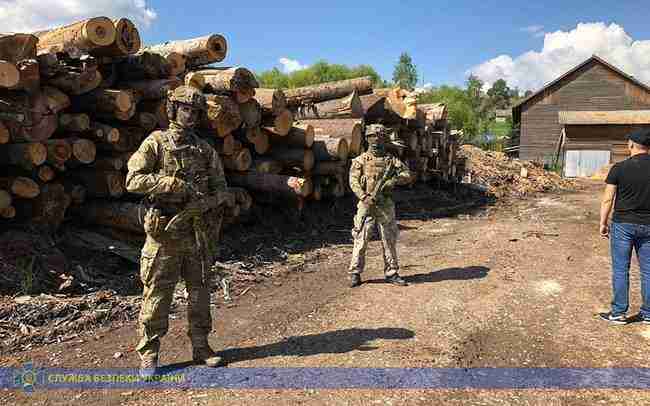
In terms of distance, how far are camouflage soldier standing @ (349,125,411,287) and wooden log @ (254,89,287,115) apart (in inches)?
Answer: 93.0

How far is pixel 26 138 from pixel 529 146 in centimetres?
2981

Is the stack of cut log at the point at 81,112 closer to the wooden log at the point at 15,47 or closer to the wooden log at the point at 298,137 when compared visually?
the wooden log at the point at 15,47

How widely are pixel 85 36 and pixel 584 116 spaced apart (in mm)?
26933

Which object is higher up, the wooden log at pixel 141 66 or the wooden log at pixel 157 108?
the wooden log at pixel 141 66

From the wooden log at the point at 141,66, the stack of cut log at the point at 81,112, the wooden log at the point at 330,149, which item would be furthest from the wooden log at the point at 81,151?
the wooden log at the point at 330,149

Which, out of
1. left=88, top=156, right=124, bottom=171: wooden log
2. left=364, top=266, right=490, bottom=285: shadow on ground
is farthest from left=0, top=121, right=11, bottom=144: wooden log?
left=364, top=266, right=490, bottom=285: shadow on ground

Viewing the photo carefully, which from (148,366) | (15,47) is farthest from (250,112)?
(148,366)

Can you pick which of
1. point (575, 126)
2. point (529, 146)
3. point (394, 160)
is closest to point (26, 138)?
point (394, 160)

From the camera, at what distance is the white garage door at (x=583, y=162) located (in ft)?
83.6

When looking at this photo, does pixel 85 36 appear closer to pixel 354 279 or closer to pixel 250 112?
pixel 250 112

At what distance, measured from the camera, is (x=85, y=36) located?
6527 mm

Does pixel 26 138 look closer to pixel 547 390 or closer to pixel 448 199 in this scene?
pixel 547 390

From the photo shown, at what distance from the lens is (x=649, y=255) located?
202 inches

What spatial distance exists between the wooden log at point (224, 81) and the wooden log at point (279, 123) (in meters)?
1.00
